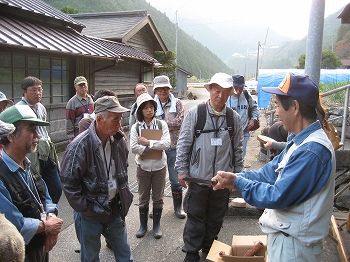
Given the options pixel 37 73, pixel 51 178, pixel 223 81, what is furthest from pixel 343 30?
pixel 51 178

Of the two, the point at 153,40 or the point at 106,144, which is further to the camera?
the point at 153,40

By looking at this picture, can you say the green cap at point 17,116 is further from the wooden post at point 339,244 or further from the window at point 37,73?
the window at point 37,73

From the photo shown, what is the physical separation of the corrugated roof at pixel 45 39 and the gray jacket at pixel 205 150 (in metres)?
4.52

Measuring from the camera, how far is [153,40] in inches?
685

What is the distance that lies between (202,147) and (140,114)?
1200 millimetres

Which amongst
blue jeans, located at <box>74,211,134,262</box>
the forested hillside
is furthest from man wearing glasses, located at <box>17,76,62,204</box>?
the forested hillside

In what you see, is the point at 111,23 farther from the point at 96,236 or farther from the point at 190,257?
the point at 96,236

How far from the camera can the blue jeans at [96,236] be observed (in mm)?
2844

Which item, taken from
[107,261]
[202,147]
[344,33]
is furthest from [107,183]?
[344,33]

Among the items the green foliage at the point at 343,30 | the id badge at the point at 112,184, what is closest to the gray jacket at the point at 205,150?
the id badge at the point at 112,184

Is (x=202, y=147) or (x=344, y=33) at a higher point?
(x=344, y=33)

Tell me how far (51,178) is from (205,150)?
207 cm

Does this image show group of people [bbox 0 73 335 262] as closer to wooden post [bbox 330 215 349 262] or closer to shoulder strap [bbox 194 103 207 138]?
shoulder strap [bbox 194 103 207 138]

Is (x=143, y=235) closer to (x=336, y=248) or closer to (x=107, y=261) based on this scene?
(x=107, y=261)
